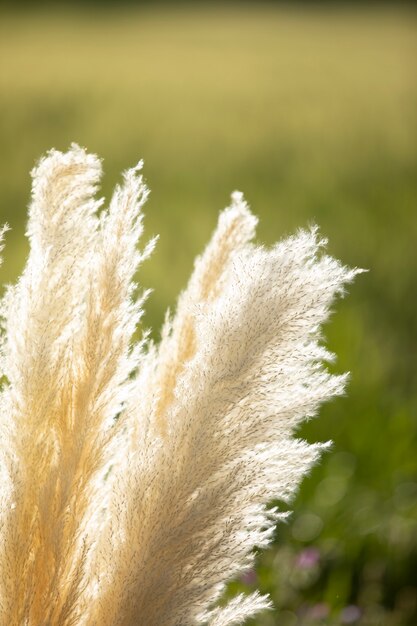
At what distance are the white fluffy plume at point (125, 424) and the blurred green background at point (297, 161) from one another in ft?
2.37

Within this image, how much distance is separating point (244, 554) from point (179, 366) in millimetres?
124

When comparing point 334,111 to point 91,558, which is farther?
point 334,111

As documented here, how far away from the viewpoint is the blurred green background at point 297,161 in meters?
1.41

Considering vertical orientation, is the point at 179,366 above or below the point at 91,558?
above

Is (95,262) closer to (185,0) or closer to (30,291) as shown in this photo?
(30,291)

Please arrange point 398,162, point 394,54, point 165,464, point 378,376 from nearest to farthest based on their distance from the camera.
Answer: point 165,464 < point 378,376 < point 398,162 < point 394,54

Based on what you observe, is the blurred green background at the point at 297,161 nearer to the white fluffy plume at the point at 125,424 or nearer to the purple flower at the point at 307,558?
the purple flower at the point at 307,558

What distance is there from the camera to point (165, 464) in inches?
18.4

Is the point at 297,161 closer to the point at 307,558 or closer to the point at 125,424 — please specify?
the point at 307,558

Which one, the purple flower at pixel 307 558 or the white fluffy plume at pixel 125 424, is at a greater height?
the purple flower at pixel 307 558

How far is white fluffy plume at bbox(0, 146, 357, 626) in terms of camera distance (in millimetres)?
466

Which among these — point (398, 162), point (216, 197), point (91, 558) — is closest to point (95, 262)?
point (91, 558)

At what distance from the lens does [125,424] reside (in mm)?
520

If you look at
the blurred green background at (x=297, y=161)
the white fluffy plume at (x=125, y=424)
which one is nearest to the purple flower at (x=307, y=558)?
the blurred green background at (x=297, y=161)
